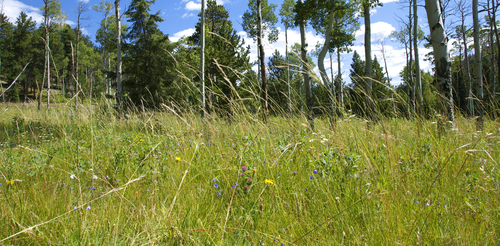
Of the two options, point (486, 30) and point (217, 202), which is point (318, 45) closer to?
point (486, 30)

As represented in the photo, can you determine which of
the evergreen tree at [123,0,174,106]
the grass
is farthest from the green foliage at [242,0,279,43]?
the grass

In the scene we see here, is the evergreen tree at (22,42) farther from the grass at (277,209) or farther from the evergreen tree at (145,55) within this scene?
the grass at (277,209)

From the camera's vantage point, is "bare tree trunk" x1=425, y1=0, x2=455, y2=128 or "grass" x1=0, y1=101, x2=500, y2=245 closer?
"grass" x1=0, y1=101, x2=500, y2=245

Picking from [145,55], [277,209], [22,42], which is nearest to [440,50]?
[277,209]

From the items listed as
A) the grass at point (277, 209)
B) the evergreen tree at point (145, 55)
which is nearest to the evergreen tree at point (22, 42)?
the evergreen tree at point (145, 55)

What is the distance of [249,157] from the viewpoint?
1.96 meters

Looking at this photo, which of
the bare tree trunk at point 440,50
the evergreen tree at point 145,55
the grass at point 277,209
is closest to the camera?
the grass at point 277,209

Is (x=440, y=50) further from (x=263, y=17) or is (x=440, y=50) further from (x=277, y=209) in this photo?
(x=263, y=17)

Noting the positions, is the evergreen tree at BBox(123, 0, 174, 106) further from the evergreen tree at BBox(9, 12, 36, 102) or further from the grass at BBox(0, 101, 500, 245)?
the evergreen tree at BBox(9, 12, 36, 102)

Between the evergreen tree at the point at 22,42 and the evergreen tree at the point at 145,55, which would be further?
the evergreen tree at the point at 22,42

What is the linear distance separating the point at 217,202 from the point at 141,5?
1606 centimetres

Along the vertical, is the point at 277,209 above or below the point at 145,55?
below

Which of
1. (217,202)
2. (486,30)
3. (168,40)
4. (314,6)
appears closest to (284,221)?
(217,202)

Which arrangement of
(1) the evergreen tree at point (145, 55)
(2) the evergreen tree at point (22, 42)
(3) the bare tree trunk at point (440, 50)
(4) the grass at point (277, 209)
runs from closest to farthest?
(4) the grass at point (277, 209) → (3) the bare tree trunk at point (440, 50) → (1) the evergreen tree at point (145, 55) → (2) the evergreen tree at point (22, 42)
